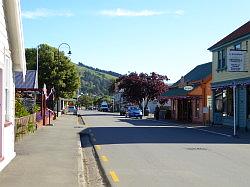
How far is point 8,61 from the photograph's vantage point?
1382cm

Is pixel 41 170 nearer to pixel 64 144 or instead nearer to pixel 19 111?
pixel 64 144

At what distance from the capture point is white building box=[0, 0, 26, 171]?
12609mm

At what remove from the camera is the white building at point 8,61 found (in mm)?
12609

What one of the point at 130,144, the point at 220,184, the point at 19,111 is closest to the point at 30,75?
the point at 19,111

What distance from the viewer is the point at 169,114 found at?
57312 millimetres

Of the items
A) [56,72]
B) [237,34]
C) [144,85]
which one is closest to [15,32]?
[237,34]

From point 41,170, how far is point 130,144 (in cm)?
903

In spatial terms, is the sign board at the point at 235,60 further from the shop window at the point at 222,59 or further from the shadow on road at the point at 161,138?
the shop window at the point at 222,59

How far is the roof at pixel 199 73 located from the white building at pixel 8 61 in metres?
33.5

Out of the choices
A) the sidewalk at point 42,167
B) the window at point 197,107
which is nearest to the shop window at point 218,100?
the window at point 197,107

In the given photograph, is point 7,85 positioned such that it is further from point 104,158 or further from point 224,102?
point 224,102

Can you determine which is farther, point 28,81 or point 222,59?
point 28,81

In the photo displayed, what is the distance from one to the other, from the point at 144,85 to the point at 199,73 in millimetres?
28426

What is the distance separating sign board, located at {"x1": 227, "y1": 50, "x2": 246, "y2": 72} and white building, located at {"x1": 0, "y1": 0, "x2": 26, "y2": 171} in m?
18.8
